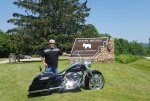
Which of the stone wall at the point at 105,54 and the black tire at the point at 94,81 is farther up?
the stone wall at the point at 105,54

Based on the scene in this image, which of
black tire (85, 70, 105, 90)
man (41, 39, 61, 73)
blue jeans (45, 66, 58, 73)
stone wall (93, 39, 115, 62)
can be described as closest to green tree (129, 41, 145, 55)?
stone wall (93, 39, 115, 62)

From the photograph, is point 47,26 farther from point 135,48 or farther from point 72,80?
point 135,48

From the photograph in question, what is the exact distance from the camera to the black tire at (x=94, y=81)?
12711mm

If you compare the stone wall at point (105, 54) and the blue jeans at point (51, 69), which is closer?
the blue jeans at point (51, 69)

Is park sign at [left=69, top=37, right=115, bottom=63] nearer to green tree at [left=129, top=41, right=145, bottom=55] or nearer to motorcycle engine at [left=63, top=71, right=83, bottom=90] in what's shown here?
motorcycle engine at [left=63, top=71, right=83, bottom=90]

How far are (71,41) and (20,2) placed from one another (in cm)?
949

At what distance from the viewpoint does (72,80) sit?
486 inches

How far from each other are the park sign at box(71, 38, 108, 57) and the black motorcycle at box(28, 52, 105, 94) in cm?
1645

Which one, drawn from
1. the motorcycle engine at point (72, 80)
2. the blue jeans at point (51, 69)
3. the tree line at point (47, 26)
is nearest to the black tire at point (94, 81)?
the motorcycle engine at point (72, 80)

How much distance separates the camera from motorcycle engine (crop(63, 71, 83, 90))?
1226 cm

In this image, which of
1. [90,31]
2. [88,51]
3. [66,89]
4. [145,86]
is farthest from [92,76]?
[90,31]

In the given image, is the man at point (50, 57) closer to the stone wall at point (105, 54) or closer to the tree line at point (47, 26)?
the stone wall at point (105, 54)

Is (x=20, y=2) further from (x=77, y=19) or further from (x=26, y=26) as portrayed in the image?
(x=77, y=19)

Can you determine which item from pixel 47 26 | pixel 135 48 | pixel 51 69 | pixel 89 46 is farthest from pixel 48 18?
pixel 135 48
